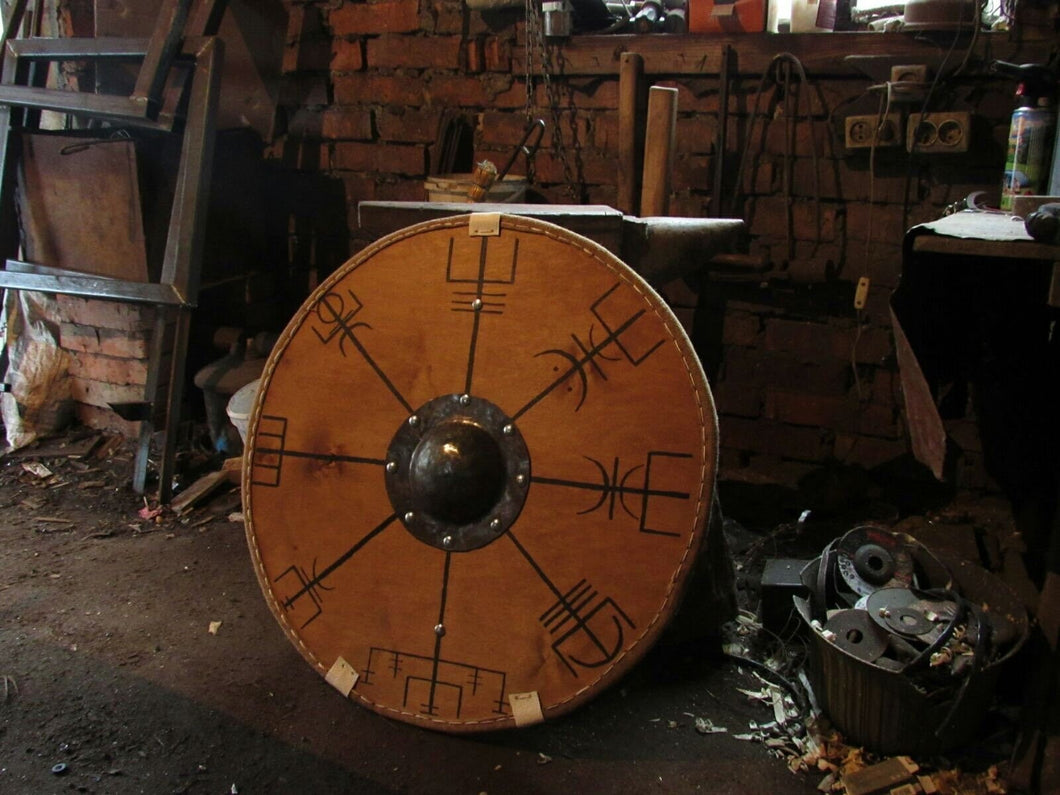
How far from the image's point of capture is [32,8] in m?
3.11

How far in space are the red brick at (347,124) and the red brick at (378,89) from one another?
4 centimetres

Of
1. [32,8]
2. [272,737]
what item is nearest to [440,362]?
[272,737]

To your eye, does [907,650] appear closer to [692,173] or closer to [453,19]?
[692,173]

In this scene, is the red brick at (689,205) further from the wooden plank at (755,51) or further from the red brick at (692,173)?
the wooden plank at (755,51)

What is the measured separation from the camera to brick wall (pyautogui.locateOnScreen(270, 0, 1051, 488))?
260 cm

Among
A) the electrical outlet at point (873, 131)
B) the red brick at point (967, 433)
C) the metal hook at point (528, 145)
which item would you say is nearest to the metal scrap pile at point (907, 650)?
the red brick at point (967, 433)

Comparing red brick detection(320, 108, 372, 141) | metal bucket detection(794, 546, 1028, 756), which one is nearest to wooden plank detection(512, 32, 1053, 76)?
red brick detection(320, 108, 372, 141)

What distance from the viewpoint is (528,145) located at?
9.70 ft

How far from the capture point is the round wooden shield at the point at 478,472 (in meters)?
1.60

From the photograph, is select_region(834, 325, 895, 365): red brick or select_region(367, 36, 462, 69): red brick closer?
select_region(834, 325, 895, 365): red brick

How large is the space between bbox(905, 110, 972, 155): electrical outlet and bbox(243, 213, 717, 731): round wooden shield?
1.33 m

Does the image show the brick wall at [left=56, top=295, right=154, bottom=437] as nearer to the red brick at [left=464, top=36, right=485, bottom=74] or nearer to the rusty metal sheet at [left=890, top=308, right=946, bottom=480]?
the red brick at [left=464, top=36, right=485, bottom=74]

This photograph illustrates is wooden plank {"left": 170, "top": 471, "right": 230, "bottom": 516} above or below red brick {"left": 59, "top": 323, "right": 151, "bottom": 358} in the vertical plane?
below

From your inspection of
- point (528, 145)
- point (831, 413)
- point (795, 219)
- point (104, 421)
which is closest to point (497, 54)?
point (528, 145)
